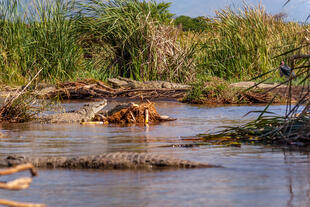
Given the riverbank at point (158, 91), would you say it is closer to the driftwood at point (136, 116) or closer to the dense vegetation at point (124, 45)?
the dense vegetation at point (124, 45)

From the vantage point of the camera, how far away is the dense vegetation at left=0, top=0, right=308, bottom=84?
17.1 m

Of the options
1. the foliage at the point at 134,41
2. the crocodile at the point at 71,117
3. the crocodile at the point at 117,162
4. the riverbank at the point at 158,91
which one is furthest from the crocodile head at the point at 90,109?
the foliage at the point at 134,41

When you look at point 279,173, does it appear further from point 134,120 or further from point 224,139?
point 134,120

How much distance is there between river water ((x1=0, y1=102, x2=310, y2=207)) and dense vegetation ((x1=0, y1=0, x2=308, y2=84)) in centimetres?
1072

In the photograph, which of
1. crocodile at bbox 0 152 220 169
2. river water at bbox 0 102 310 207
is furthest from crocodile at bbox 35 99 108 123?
crocodile at bbox 0 152 220 169

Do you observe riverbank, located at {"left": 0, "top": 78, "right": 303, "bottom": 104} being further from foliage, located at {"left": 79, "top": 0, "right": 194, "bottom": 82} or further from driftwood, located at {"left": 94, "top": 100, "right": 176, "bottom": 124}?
driftwood, located at {"left": 94, "top": 100, "right": 176, "bottom": 124}

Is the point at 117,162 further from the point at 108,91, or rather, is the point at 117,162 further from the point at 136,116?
the point at 108,91

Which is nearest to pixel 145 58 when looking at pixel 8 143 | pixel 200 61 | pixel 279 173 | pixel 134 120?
pixel 200 61

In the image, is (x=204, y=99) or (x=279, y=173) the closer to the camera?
(x=279, y=173)

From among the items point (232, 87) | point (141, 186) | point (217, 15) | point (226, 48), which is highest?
point (217, 15)

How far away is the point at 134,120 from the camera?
9.59 m

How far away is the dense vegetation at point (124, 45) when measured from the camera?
17094 mm

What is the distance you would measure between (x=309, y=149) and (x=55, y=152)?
2453mm

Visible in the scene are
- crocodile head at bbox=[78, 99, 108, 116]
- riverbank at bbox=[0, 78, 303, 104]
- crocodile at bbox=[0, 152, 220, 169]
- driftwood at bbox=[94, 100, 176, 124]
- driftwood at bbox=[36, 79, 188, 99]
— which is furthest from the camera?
driftwood at bbox=[36, 79, 188, 99]
